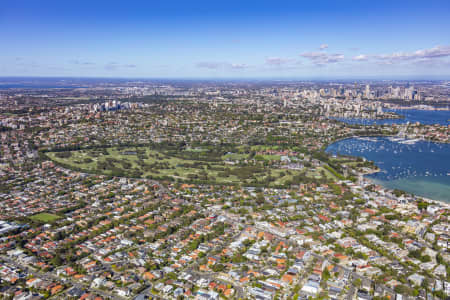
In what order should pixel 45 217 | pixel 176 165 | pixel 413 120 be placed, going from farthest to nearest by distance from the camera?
1. pixel 413 120
2. pixel 176 165
3. pixel 45 217

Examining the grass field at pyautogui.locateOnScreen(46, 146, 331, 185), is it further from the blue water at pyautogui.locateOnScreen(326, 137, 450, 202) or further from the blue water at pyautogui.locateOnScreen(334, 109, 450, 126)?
the blue water at pyautogui.locateOnScreen(334, 109, 450, 126)

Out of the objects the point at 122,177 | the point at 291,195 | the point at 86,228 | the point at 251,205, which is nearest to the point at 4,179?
the point at 122,177

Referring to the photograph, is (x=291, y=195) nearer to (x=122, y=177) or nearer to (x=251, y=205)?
(x=251, y=205)

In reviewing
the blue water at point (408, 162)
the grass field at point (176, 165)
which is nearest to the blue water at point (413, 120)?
the blue water at point (408, 162)

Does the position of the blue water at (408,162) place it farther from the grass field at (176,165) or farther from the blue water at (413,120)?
the blue water at (413,120)

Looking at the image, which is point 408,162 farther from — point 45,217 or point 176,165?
point 45,217

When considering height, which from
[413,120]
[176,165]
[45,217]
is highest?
[413,120]

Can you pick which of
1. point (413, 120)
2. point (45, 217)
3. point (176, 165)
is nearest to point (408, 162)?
point (176, 165)
